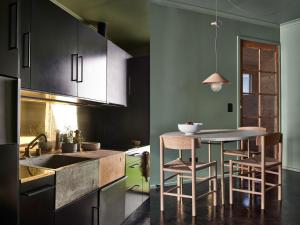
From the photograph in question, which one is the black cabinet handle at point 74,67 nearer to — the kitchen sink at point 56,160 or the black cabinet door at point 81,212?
the kitchen sink at point 56,160

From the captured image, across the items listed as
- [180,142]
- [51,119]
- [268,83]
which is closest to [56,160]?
[51,119]

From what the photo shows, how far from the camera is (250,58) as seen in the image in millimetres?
5000

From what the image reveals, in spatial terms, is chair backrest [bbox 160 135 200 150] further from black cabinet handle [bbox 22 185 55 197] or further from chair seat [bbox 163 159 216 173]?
black cabinet handle [bbox 22 185 55 197]

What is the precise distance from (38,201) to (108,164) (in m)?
0.89

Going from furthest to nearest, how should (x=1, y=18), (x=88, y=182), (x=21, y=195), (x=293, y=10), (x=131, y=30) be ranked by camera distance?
(x=293, y=10) < (x=131, y=30) < (x=88, y=182) < (x=21, y=195) < (x=1, y=18)

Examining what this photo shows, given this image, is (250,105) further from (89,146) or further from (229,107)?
(89,146)

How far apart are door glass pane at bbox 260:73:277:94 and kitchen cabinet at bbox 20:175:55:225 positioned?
4.51 meters

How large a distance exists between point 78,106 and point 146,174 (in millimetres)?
1092

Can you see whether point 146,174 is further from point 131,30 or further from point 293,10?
point 293,10

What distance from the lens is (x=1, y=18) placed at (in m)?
1.19

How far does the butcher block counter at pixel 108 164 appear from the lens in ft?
7.10

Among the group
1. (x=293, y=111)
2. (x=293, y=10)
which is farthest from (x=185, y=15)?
(x=293, y=111)

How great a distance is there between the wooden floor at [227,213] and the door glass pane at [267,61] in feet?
8.12

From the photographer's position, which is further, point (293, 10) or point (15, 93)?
point (293, 10)
